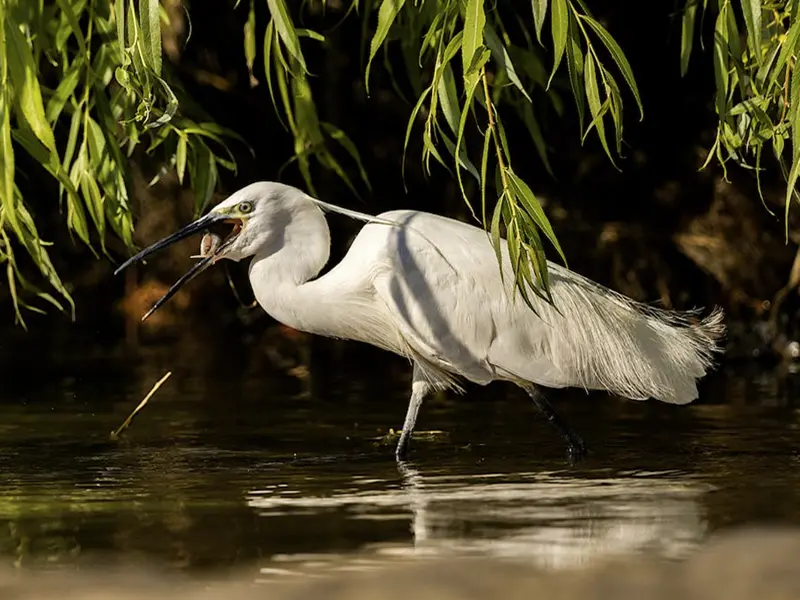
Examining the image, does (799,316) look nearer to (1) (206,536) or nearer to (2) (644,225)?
(2) (644,225)

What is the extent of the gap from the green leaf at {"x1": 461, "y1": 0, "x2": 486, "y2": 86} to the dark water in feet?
3.60

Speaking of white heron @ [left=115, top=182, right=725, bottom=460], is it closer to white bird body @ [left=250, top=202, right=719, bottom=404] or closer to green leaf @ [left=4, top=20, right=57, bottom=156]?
white bird body @ [left=250, top=202, right=719, bottom=404]

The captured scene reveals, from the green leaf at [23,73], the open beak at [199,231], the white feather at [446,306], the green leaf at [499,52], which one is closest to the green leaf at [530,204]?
the green leaf at [499,52]

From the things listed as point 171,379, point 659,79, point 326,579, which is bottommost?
point 326,579

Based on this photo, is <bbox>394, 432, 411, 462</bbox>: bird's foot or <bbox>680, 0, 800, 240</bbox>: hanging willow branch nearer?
<bbox>680, 0, 800, 240</bbox>: hanging willow branch

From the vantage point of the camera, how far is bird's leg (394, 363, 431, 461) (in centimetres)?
574

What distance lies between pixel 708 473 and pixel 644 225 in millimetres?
5317

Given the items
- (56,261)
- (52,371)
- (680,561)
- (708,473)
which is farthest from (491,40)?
(56,261)

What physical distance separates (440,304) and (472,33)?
191 centimetres

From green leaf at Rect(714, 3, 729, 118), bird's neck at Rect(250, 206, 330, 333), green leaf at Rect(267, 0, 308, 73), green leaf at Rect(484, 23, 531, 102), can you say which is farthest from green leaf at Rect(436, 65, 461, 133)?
bird's neck at Rect(250, 206, 330, 333)

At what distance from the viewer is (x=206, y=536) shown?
4223mm

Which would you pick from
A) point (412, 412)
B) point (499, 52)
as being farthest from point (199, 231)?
point (499, 52)

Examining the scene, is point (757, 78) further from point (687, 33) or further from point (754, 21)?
point (754, 21)

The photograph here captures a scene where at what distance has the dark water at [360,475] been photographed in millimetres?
4074
